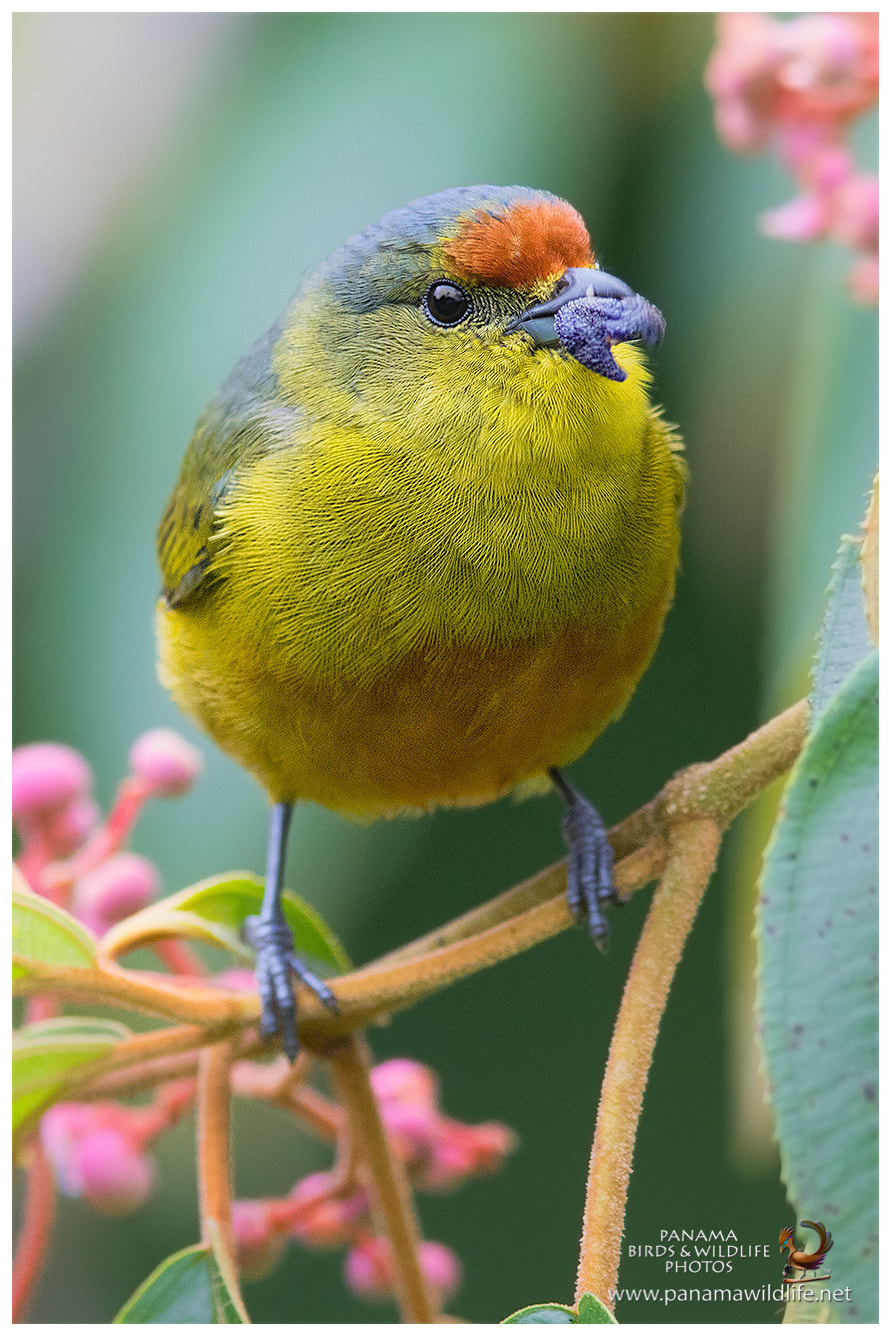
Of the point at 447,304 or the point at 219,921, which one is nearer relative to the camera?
the point at 447,304

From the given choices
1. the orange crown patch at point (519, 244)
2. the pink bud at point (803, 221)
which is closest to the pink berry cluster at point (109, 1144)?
the orange crown patch at point (519, 244)

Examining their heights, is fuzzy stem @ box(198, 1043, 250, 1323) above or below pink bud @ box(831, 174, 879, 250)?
below

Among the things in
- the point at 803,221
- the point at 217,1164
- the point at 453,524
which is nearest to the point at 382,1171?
the point at 217,1164

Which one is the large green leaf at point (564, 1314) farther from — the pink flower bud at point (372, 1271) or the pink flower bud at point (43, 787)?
the pink flower bud at point (43, 787)

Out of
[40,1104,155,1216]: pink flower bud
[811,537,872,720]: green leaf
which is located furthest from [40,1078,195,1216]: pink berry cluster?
[811,537,872,720]: green leaf

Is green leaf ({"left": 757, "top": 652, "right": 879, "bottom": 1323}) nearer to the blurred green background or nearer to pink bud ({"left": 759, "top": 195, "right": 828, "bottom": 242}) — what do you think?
the blurred green background

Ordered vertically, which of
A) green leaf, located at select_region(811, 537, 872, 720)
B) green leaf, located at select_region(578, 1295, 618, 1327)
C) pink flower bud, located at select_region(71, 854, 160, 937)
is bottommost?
green leaf, located at select_region(578, 1295, 618, 1327)

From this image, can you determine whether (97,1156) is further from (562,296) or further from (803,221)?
(803,221)

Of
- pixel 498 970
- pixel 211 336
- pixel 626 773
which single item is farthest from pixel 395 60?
pixel 498 970
